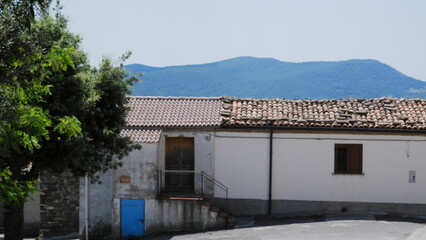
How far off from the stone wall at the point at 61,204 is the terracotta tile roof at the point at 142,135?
2.95m

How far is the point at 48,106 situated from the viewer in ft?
48.9

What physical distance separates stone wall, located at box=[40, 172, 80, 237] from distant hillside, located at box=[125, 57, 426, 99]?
A: 25.5m

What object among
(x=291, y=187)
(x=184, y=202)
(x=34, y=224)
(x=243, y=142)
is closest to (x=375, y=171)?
(x=291, y=187)

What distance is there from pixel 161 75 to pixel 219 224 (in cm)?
3161

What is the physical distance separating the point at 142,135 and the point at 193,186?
9.45 feet

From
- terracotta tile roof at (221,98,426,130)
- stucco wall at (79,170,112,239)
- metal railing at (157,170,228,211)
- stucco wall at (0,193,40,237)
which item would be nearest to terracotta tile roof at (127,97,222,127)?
terracotta tile roof at (221,98,426,130)

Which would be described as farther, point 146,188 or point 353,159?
point 353,159

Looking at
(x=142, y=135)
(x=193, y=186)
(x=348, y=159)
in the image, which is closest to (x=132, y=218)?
(x=193, y=186)

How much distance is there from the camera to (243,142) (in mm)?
21047

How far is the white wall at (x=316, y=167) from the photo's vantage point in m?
20.6

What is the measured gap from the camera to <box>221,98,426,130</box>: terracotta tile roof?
68.1 ft

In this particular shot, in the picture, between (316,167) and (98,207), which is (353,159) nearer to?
(316,167)

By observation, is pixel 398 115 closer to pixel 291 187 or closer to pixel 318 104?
pixel 318 104

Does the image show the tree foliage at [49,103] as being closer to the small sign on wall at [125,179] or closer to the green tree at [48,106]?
the green tree at [48,106]
